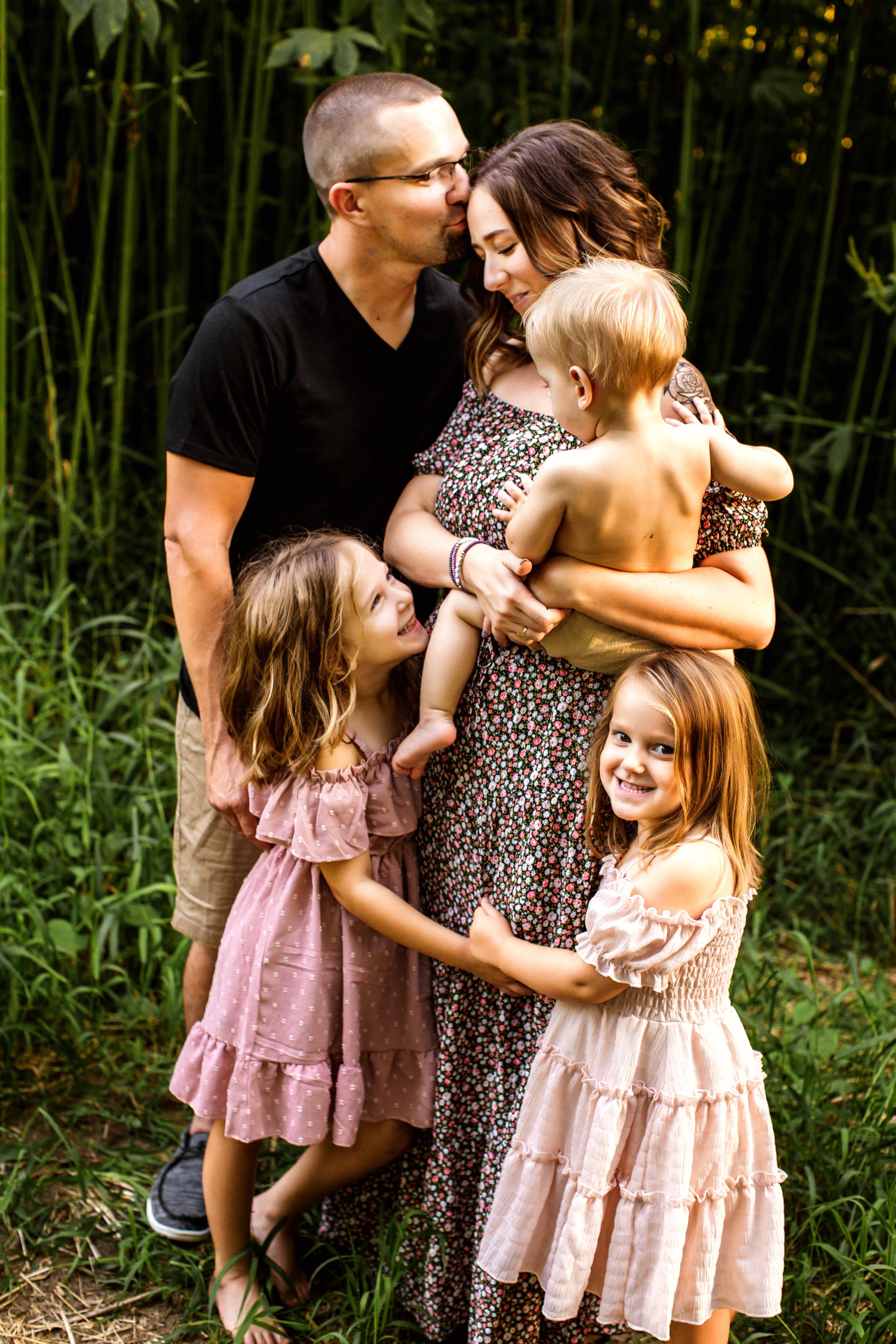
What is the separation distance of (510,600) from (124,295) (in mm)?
2260

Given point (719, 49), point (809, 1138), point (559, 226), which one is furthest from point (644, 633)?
point (719, 49)

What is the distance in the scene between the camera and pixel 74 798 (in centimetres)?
284

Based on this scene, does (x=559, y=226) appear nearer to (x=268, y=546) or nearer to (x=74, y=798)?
(x=268, y=546)

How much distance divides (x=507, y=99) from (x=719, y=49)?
2.64ft

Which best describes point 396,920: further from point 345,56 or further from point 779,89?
point 779,89

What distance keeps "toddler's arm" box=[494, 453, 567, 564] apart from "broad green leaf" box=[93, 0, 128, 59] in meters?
1.31

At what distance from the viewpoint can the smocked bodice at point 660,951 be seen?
1521 millimetres

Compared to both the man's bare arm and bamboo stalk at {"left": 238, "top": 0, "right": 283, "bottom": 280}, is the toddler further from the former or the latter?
bamboo stalk at {"left": 238, "top": 0, "right": 283, "bottom": 280}

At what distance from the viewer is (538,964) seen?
1635mm

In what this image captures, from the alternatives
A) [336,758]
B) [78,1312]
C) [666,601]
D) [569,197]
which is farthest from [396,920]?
[569,197]

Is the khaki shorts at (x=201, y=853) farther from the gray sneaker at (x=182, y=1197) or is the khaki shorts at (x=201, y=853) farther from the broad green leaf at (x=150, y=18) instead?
the broad green leaf at (x=150, y=18)

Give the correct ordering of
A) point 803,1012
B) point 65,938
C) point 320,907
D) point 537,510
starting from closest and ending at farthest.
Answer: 1. point 537,510
2. point 320,907
3. point 65,938
4. point 803,1012

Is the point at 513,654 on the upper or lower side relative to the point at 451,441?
lower

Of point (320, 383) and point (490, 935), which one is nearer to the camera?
point (490, 935)
